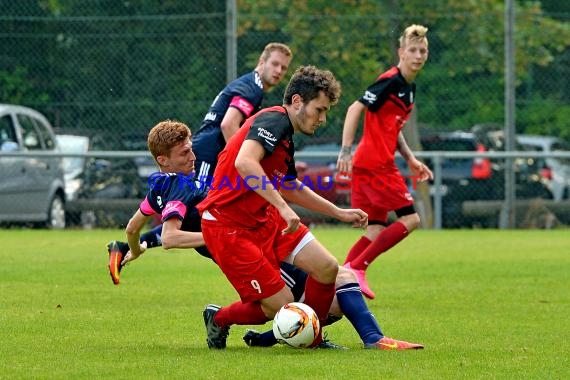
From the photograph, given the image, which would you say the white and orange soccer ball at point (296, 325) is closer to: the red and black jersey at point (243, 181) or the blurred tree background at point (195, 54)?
the red and black jersey at point (243, 181)

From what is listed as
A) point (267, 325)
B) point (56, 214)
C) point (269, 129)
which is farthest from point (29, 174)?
point (269, 129)

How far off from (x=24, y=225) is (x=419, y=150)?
555 cm

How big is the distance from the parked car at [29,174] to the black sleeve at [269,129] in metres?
11.1

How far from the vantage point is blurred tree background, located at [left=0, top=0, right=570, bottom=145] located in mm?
18078

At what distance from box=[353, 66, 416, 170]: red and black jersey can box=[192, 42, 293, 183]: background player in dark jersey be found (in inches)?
31.5

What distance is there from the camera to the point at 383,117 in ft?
35.7

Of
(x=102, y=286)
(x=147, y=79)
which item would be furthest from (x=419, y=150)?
(x=102, y=286)

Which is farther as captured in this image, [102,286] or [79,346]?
[102,286]

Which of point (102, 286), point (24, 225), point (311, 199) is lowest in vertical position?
point (24, 225)

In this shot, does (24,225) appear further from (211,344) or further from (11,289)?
(211,344)

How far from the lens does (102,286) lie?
10.6 m

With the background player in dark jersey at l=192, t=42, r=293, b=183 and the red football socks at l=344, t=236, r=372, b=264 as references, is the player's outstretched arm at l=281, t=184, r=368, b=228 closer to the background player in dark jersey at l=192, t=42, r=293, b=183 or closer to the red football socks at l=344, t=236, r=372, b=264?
the background player in dark jersey at l=192, t=42, r=293, b=183

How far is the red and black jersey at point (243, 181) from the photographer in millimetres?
6945

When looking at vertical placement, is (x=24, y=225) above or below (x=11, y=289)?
below
